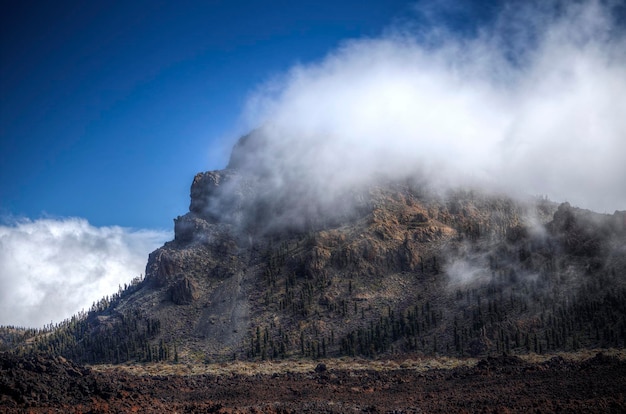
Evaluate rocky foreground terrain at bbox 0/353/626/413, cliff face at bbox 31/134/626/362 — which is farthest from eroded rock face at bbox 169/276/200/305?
rocky foreground terrain at bbox 0/353/626/413

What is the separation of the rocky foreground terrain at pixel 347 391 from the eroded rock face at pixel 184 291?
210ft

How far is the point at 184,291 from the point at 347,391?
87.9 metres

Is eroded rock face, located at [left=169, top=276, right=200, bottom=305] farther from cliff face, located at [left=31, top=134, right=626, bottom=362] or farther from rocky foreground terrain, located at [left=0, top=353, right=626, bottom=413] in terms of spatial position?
rocky foreground terrain, located at [left=0, top=353, right=626, bottom=413]

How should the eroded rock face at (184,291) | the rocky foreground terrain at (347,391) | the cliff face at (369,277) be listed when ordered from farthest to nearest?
the eroded rock face at (184,291), the cliff face at (369,277), the rocky foreground terrain at (347,391)

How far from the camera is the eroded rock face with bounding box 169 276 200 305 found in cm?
13782

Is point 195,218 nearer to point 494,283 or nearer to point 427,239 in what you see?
point 427,239

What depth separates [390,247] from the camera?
138m

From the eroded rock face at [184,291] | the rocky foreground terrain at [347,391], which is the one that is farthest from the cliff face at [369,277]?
the rocky foreground terrain at [347,391]

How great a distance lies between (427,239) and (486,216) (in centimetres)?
2835

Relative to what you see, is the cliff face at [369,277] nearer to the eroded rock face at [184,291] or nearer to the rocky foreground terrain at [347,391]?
the eroded rock face at [184,291]

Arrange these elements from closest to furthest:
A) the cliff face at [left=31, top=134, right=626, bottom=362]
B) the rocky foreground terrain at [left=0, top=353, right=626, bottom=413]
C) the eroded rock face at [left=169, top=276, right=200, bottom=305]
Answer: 1. the rocky foreground terrain at [left=0, top=353, right=626, bottom=413]
2. the cliff face at [left=31, top=134, right=626, bottom=362]
3. the eroded rock face at [left=169, top=276, right=200, bottom=305]

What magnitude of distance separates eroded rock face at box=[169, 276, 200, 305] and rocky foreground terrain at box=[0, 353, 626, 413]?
210 ft

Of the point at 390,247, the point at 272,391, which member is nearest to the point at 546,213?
the point at 390,247

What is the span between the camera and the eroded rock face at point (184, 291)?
138 m
